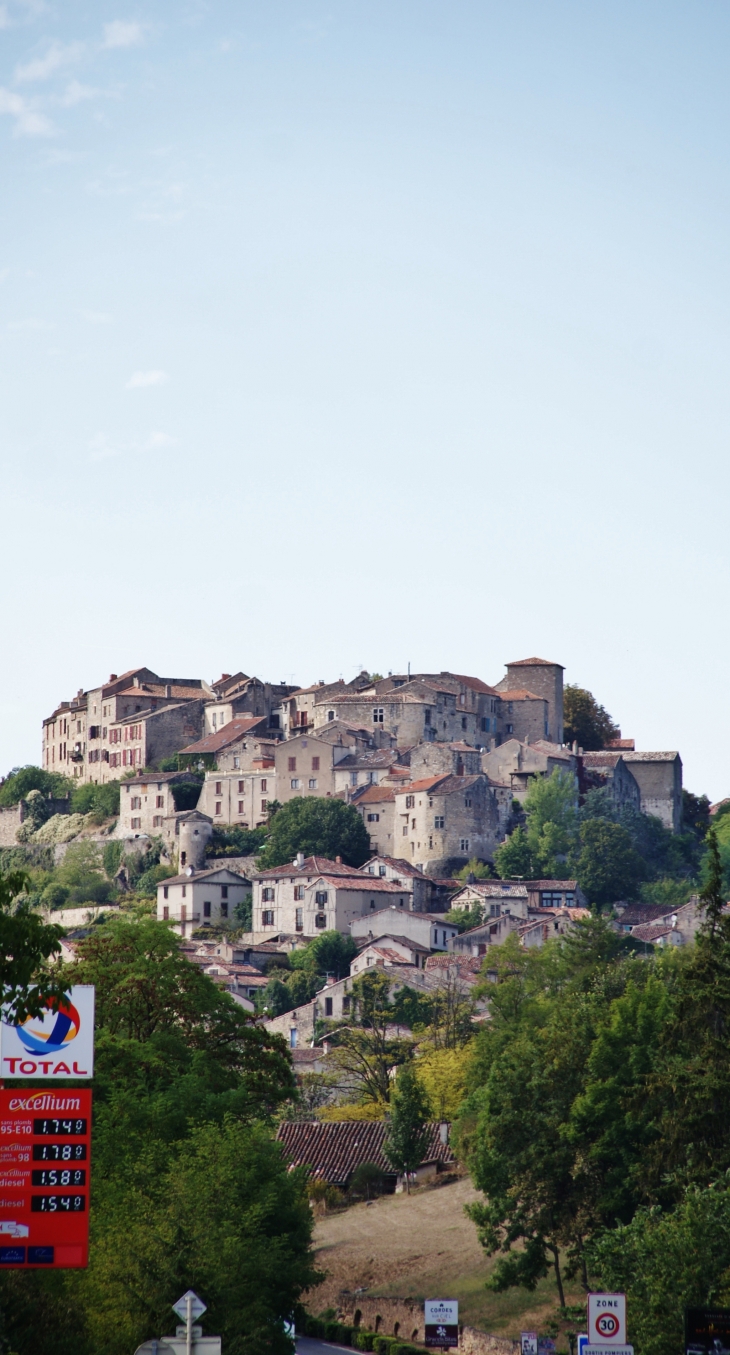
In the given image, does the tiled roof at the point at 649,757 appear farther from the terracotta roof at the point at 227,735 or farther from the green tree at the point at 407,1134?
the green tree at the point at 407,1134

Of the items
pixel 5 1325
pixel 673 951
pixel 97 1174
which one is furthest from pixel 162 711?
pixel 5 1325

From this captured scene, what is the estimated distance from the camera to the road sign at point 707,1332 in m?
24.9

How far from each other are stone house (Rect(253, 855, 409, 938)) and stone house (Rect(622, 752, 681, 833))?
25.8 m

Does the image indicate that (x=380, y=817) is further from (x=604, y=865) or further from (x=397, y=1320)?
(x=397, y=1320)

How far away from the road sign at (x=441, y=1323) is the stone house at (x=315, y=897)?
72.1 metres

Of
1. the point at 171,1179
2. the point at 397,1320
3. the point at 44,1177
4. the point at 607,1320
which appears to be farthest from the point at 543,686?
the point at 44,1177

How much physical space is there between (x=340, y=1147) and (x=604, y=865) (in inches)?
2035

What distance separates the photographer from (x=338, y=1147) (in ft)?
238

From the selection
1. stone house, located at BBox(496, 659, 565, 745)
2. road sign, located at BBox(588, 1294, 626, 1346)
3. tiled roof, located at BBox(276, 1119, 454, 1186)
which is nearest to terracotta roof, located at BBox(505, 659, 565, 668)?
stone house, located at BBox(496, 659, 565, 745)

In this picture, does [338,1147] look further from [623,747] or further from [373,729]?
[623,747]

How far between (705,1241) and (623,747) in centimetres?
11127

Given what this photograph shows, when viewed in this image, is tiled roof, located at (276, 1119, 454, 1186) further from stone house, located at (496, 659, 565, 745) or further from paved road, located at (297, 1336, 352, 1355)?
stone house, located at (496, 659, 565, 745)

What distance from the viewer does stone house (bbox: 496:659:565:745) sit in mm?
139250

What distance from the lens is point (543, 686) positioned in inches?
5502
